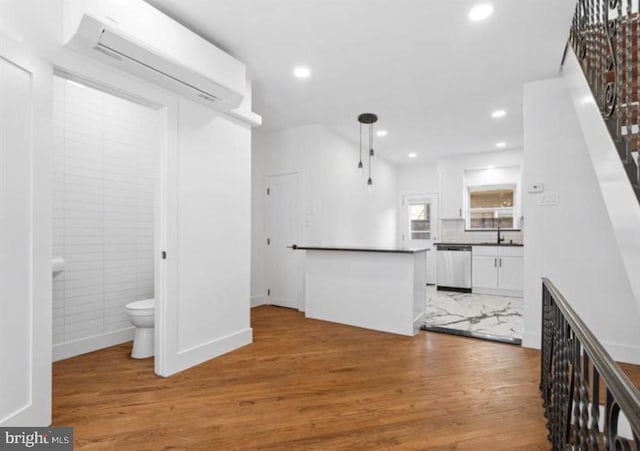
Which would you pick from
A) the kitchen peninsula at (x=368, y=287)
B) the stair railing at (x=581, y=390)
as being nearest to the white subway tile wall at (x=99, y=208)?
the kitchen peninsula at (x=368, y=287)

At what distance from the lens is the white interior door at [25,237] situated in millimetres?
1631

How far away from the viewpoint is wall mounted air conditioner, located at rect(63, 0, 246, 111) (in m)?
1.82

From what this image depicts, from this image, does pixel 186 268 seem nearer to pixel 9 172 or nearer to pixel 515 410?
pixel 9 172

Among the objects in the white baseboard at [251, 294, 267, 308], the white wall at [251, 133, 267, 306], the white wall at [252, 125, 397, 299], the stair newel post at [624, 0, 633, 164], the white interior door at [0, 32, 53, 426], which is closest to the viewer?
the stair newel post at [624, 0, 633, 164]

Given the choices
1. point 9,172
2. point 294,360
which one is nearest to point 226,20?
point 9,172

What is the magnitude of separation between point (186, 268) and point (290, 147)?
2821mm

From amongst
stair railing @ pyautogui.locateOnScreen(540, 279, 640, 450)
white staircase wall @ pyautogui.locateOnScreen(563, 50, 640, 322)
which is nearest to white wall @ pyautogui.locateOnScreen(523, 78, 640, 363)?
white staircase wall @ pyautogui.locateOnScreen(563, 50, 640, 322)

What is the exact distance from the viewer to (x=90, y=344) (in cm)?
303

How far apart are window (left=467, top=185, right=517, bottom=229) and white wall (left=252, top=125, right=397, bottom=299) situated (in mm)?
2471

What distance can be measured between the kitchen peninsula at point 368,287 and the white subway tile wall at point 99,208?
202cm

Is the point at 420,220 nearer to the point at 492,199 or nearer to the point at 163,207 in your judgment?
the point at 492,199

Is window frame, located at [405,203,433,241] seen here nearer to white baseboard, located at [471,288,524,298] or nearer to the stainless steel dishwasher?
the stainless steel dishwasher

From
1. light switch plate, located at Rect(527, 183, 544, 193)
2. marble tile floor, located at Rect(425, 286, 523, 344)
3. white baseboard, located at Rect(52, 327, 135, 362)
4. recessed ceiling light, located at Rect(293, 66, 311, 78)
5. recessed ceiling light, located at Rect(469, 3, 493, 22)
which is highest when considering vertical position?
recessed ceiling light, located at Rect(293, 66, 311, 78)

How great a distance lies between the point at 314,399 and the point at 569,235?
9.41 ft
